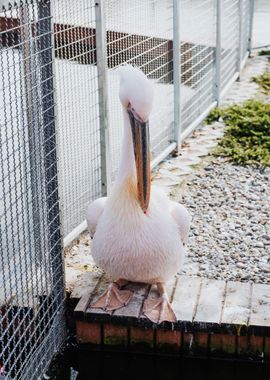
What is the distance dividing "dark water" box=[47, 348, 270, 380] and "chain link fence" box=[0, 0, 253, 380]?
0.13 m

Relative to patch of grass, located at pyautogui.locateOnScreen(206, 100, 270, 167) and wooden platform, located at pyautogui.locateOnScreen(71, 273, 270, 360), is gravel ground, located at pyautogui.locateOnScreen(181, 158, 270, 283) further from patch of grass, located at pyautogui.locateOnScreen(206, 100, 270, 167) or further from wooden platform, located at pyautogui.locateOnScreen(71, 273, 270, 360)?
wooden platform, located at pyautogui.locateOnScreen(71, 273, 270, 360)

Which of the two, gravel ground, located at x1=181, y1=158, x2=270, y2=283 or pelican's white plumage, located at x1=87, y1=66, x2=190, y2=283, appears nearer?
pelican's white plumage, located at x1=87, y1=66, x2=190, y2=283

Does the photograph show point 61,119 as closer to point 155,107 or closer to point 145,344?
point 145,344

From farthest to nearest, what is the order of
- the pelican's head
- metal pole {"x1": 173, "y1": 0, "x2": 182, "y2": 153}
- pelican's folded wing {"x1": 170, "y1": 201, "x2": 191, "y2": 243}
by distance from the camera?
1. metal pole {"x1": 173, "y1": 0, "x2": 182, "y2": 153}
2. pelican's folded wing {"x1": 170, "y1": 201, "x2": 191, "y2": 243}
3. the pelican's head

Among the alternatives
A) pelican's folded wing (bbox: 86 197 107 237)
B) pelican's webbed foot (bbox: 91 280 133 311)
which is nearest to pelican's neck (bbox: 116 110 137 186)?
pelican's folded wing (bbox: 86 197 107 237)

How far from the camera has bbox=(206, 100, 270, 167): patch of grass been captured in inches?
221

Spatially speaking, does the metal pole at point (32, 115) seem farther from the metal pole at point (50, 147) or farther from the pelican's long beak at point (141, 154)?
the pelican's long beak at point (141, 154)

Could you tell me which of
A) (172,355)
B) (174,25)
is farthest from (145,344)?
(174,25)

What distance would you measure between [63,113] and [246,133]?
264 centimetres

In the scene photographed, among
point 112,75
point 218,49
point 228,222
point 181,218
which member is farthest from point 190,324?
point 218,49

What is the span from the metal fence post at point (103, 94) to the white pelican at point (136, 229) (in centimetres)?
86

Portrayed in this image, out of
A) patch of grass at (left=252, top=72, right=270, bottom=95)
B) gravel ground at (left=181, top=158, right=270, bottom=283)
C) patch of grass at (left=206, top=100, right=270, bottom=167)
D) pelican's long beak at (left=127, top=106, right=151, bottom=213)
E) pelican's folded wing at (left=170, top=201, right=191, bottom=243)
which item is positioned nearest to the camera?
pelican's long beak at (left=127, top=106, right=151, bottom=213)

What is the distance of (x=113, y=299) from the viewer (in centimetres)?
342

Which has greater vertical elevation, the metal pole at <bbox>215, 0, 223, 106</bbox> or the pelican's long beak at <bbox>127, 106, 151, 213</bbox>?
the pelican's long beak at <bbox>127, 106, 151, 213</bbox>
